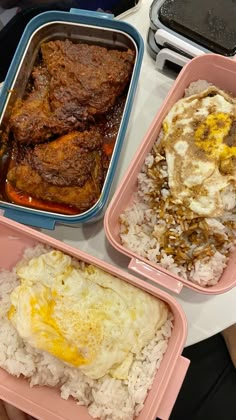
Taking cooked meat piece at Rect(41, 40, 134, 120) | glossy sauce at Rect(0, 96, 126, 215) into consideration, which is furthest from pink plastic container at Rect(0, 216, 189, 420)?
cooked meat piece at Rect(41, 40, 134, 120)

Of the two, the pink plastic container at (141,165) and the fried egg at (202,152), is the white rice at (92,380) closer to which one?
the pink plastic container at (141,165)

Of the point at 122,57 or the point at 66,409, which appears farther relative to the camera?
the point at 122,57

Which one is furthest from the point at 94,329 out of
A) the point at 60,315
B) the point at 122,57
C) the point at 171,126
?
the point at 122,57

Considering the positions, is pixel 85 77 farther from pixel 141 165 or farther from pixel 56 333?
pixel 56 333

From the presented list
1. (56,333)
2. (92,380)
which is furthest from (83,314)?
(92,380)

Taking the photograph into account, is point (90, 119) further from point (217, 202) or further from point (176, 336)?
point (176, 336)

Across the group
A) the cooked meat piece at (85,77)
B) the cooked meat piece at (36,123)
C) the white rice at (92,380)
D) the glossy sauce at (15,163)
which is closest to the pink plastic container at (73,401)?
the white rice at (92,380)
